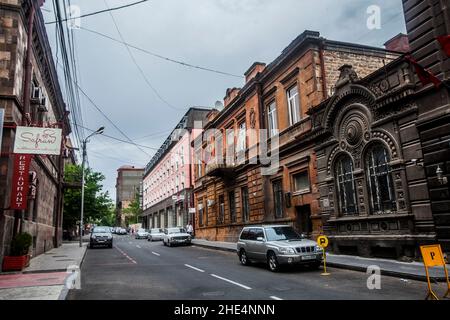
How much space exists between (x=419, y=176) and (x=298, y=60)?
9.90 metres

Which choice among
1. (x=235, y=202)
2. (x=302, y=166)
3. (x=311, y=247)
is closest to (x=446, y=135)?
(x=311, y=247)

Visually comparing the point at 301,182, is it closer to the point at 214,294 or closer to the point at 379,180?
the point at 379,180

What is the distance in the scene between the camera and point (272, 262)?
13.6 meters

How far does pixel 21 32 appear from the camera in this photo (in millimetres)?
15844

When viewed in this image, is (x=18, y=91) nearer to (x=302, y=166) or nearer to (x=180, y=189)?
(x=302, y=166)

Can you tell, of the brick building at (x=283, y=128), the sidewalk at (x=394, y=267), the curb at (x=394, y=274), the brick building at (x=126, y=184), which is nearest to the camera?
the curb at (x=394, y=274)

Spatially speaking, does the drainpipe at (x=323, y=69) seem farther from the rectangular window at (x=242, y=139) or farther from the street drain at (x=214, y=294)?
the street drain at (x=214, y=294)

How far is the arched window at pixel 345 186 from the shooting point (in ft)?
55.0

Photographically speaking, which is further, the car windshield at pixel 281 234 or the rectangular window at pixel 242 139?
the rectangular window at pixel 242 139

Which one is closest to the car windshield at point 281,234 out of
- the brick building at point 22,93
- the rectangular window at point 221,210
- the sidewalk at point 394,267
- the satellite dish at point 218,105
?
the sidewalk at point 394,267

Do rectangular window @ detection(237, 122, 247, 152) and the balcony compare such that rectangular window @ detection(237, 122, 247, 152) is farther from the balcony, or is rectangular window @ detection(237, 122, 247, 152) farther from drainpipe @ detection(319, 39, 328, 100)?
drainpipe @ detection(319, 39, 328, 100)

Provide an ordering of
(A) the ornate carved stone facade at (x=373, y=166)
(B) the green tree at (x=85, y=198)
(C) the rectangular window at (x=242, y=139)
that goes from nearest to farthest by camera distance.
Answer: (A) the ornate carved stone facade at (x=373, y=166)
(C) the rectangular window at (x=242, y=139)
(B) the green tree at (x=85, y=198)

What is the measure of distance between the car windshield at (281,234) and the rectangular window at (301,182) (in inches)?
212

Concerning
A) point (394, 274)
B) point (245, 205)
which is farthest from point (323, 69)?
point (245, 205)
